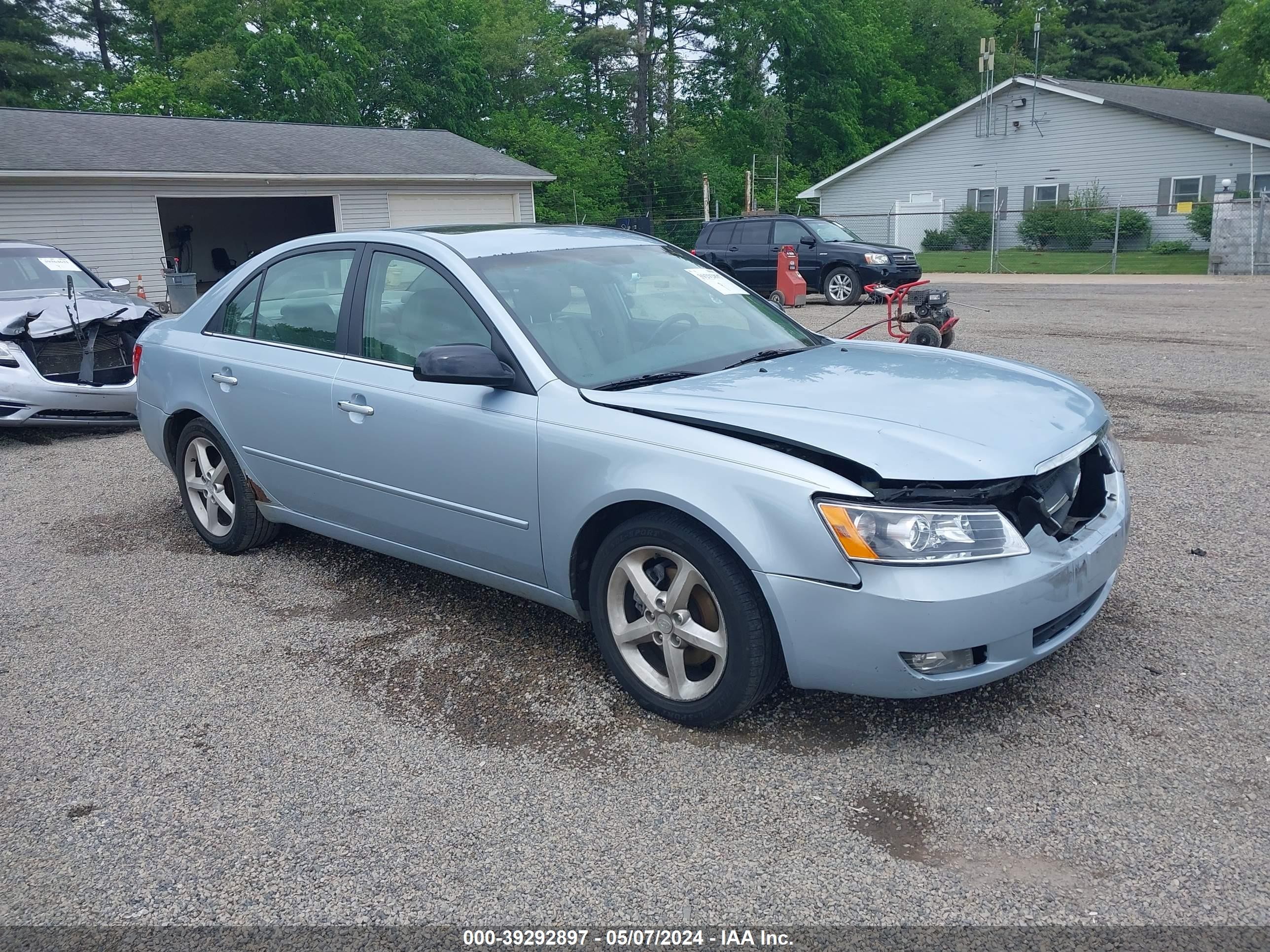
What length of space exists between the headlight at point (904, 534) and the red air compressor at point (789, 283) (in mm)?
14744

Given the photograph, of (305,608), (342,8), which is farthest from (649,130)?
(305,608)

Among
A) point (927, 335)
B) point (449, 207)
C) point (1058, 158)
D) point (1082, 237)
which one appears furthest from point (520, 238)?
point (1058, 158)

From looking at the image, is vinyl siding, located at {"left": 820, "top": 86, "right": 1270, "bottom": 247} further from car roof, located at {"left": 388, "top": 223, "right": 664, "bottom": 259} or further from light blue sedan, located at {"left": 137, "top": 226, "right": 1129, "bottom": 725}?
light blue sedan, located at {"left": 137, "top": 226, "right": 1129, "bottom": 725}

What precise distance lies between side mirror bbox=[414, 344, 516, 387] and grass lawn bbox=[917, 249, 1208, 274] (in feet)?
86.7

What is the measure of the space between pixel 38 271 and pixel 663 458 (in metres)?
9.02

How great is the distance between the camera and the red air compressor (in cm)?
1762

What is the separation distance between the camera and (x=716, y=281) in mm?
4906

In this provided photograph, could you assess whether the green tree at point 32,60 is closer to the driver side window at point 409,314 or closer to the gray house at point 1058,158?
the gray house at point 1058,158

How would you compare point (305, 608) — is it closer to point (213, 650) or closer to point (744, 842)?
point (213, 650)

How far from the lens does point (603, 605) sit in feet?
11.8

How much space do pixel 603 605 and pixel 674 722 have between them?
1.51 ft

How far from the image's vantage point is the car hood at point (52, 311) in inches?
336

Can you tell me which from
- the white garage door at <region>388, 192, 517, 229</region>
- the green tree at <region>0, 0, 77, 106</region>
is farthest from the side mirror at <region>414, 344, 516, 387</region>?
the green tree at <region>0, 0, 77, 106</region>

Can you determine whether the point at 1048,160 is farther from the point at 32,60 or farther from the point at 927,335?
the point at 32,60
